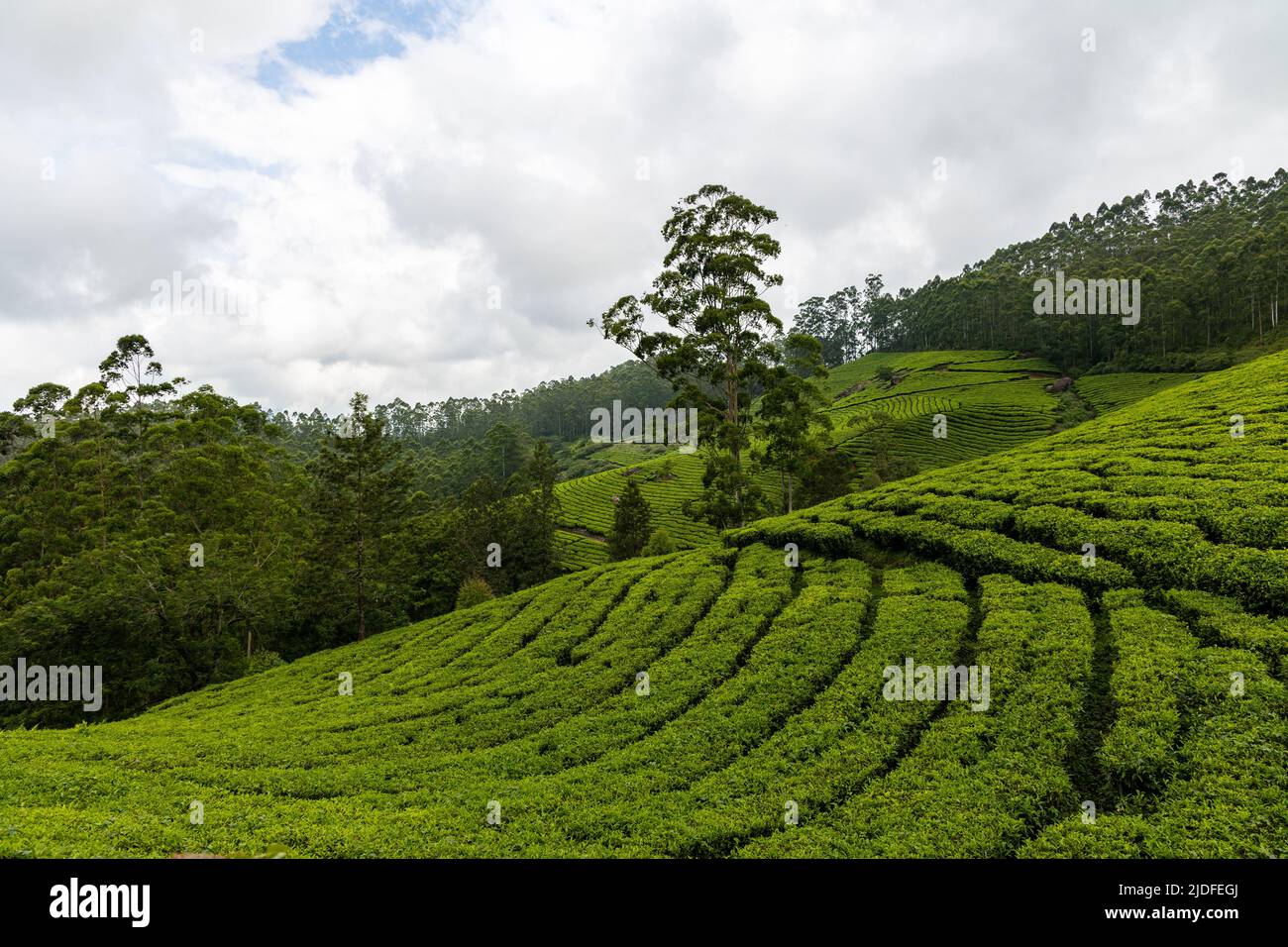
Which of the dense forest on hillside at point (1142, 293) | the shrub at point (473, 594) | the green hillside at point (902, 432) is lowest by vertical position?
the shrub at point (473, 594)

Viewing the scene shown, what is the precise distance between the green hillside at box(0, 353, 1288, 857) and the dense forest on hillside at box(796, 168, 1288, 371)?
76717 millimetres

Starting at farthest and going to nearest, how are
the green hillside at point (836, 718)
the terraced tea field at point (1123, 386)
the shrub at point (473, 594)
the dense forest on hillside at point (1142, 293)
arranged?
the dense forest on hillside at point (1142, 293), the terraced tea field at point (1123, 386), the shrub at point (473, 594), the green hillside at point (836, 718)

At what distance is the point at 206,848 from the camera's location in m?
6.67

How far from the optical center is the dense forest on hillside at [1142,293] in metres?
74.2

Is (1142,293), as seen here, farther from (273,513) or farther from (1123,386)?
(273,513)

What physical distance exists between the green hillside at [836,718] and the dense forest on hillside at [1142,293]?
7672 cm

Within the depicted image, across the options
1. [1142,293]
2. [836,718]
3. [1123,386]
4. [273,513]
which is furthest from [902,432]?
[836,718]

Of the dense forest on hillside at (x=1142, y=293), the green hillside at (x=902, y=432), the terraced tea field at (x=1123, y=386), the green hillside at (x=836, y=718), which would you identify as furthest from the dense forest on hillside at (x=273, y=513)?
the dense forest on hillside at (x=1142, y=293)

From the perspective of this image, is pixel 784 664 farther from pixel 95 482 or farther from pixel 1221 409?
pixel 95 482

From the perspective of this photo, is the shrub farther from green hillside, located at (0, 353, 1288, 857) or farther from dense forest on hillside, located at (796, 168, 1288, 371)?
dense forest on hillside, located at (796, 168, 1288, 371)

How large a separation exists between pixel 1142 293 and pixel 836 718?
103324 mm

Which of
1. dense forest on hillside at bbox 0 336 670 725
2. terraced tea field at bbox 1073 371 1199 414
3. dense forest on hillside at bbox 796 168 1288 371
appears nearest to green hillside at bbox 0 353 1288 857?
dense forest on hillside at bbox 0 336 670 725

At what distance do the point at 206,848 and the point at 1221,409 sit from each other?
27837 mm

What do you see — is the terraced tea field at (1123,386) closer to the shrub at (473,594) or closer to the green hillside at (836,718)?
the green hillside at (836,718)
